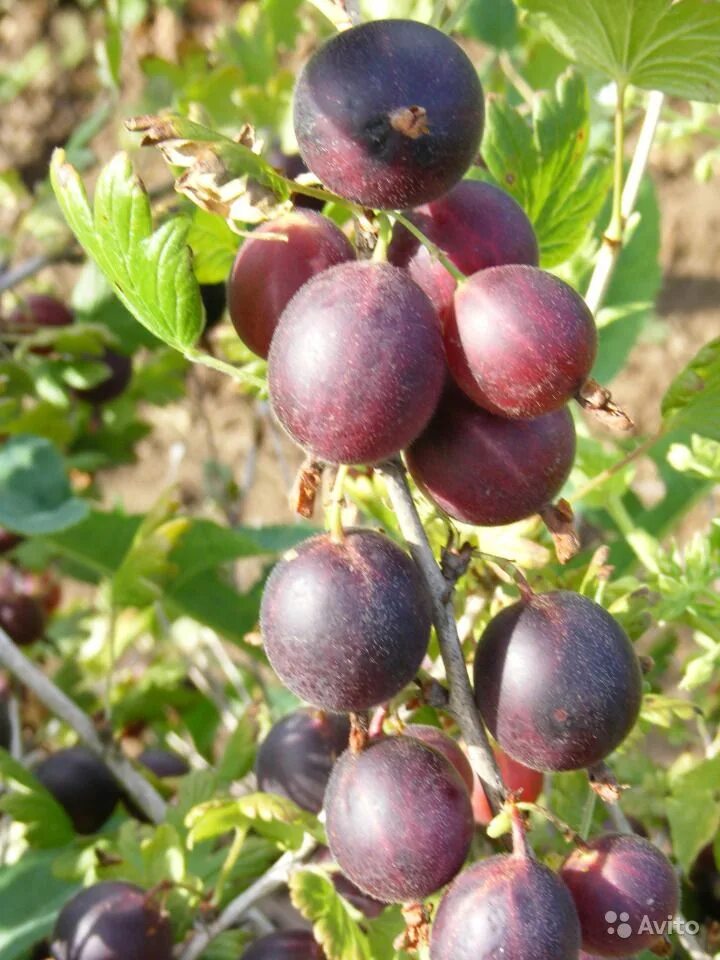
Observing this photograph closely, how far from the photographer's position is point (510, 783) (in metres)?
0.85

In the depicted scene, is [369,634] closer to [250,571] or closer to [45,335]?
[45,335]

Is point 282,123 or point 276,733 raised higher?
point 282,123

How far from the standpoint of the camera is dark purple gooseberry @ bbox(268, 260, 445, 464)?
0.55 m

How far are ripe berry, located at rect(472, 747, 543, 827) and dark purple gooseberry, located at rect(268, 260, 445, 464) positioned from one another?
0.33 meters

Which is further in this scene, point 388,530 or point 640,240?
point 640,240

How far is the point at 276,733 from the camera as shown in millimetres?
932

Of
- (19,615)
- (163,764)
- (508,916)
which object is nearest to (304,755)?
(508,916)

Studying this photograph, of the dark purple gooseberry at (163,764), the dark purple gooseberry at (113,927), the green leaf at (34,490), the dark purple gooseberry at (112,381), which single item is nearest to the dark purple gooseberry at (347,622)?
the dark purple gooseberry at (113,927)

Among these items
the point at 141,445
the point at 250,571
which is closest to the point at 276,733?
the point at 250,571

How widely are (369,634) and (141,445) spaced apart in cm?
244

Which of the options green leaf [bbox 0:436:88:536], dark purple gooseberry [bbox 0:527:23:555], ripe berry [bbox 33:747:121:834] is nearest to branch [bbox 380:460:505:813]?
green leaf [bbox 0:436:88:536]

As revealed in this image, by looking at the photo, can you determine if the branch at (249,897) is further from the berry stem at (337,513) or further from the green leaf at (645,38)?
the green leaf at (645,38)

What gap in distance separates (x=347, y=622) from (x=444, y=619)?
0.32 ft

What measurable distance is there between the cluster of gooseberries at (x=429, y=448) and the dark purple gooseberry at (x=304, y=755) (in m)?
0.21
